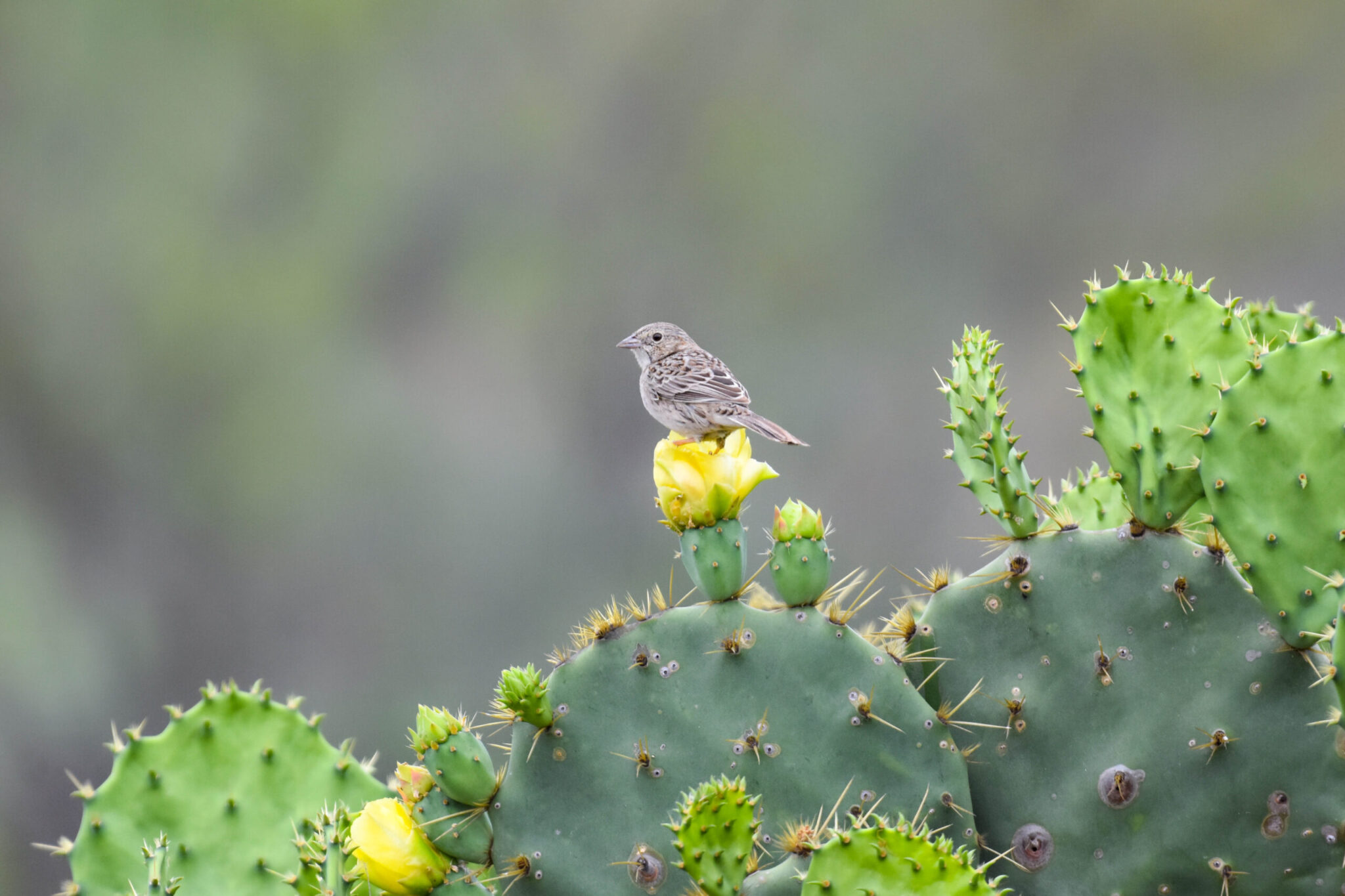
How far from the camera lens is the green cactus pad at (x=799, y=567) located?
75 cm

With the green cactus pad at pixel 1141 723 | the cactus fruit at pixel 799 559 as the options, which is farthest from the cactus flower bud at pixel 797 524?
the green cactus pad at pixel 1141 723

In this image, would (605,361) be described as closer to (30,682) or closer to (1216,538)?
(30,682)

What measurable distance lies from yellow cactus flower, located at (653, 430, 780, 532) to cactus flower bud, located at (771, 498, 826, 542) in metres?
0.03

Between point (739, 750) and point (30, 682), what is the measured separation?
355cm

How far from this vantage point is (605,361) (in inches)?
161

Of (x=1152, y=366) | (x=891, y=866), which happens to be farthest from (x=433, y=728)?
(x=1152, y=366)

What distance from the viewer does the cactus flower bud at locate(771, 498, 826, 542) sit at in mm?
755

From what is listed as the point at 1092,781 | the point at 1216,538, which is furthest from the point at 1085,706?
the point at 1216,538

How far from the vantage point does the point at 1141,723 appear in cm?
77

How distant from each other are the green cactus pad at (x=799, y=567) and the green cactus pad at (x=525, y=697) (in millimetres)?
172

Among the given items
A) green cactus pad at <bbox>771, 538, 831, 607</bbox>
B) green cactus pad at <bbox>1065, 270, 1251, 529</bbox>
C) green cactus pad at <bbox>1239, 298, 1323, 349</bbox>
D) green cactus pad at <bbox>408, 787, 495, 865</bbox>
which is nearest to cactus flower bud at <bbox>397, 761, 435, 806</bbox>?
green cactus pad at <bbox>408, 787, 495, 865</bbox>

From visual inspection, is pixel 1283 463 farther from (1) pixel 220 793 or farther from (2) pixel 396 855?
(1) pixel 220 793

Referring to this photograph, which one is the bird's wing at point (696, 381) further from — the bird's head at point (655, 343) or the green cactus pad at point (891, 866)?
the green cactus pad at point (891, 866)

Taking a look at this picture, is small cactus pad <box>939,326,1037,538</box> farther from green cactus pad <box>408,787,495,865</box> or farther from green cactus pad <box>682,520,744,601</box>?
green cactus pad <box>408,787,495,865</box>
